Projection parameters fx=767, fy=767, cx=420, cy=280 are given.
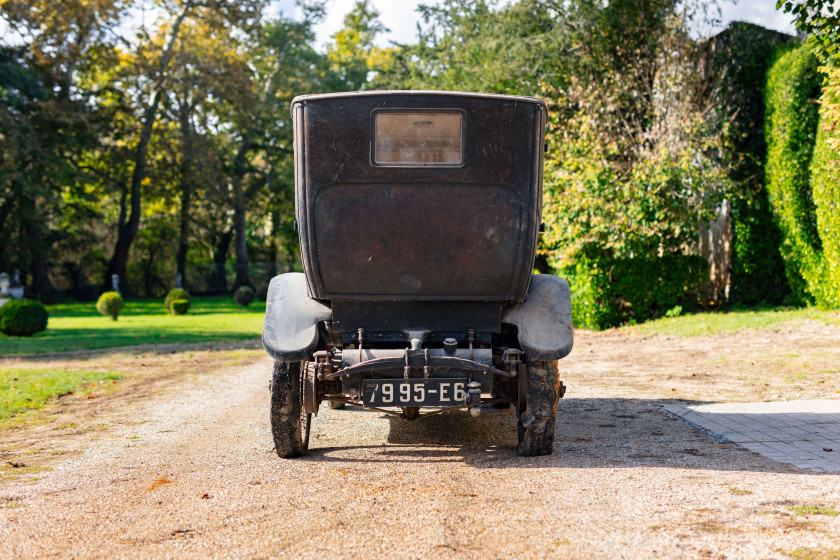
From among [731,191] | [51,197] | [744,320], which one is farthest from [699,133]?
[51,197]

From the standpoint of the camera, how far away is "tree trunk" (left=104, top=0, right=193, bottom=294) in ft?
115

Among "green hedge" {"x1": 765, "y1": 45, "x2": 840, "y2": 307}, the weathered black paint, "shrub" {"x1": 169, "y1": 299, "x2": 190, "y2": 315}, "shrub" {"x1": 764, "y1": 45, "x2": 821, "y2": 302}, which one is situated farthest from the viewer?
"shrub" {"x1": 169, "y1": 299, "x2": 190, "y2": 315}

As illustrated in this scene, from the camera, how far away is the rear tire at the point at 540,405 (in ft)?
16.8

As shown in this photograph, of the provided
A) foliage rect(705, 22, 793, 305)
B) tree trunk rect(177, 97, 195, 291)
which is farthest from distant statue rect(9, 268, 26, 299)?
foliage rect(705, 22, 793, 305)

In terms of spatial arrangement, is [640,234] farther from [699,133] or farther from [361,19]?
[361,19]

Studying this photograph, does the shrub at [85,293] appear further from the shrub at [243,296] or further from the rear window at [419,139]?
the rear window at [419,139]

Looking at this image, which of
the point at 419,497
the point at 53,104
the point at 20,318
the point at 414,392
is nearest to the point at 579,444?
the point at 414,392

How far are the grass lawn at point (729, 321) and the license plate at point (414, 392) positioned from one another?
10062 millimetres

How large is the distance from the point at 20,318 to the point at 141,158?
20457 mm

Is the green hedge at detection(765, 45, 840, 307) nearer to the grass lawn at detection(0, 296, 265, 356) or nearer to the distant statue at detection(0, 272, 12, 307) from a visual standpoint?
the grass lawn at detection(0, 296, 265, 356)

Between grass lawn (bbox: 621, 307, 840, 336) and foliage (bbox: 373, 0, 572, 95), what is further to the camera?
foliage (bbox: 373, 0, 572, 95)

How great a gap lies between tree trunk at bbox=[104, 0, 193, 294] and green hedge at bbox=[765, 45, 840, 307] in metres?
27.4

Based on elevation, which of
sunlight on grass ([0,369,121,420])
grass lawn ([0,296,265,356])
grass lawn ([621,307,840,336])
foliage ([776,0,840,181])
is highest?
foliage ([776,0,840,181])

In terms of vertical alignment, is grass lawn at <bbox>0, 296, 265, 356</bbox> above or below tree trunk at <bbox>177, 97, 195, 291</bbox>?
below
